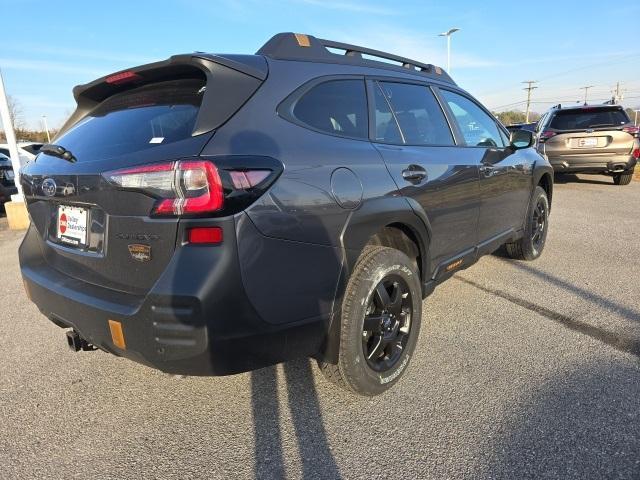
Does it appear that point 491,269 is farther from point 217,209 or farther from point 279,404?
point 217,209

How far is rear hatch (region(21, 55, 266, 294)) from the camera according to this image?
1.96 meters

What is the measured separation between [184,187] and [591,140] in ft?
35.0

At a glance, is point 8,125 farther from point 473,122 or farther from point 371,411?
point 371,411

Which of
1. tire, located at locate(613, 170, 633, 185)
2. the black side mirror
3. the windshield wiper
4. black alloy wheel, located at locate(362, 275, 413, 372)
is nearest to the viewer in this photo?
the windshield wiper

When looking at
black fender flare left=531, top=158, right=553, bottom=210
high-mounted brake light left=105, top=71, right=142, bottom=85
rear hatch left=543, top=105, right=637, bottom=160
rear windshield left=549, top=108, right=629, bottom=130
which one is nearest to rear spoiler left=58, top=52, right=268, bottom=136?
high-mounted brake light left=105, top=71, right=142, bottom=85

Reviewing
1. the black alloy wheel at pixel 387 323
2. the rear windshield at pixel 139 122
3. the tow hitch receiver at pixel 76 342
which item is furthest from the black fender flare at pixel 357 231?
the tow hitch receiver at pixel 76 342

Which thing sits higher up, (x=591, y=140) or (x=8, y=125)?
(x=8, y=125)

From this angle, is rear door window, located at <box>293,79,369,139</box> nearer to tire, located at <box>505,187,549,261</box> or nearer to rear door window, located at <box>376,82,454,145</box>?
rear door window, located at <box>376,82,454,145</box>

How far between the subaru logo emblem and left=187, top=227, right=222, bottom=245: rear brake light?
3.16 feet

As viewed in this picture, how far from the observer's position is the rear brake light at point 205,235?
185cm

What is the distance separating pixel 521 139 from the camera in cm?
441

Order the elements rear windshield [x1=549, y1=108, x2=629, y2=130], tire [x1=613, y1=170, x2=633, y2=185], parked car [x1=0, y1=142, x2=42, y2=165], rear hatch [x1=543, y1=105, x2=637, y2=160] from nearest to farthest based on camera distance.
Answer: parked car [x1=0, y1=142, x2=42, y2=165], rear hatch [x1=543, y1=105, x2=637, y2=160], rear windshield [x1=549, y1=108, x2=629, y2=130], tire [x1=613, y1=170, x2=633, y2=185]

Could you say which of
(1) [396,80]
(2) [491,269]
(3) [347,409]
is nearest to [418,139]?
(1) [396,80]

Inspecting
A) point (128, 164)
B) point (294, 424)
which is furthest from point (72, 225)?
point (294, 424)
